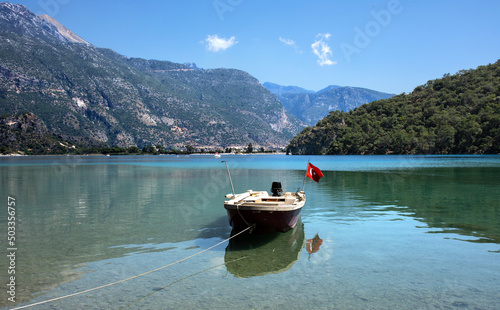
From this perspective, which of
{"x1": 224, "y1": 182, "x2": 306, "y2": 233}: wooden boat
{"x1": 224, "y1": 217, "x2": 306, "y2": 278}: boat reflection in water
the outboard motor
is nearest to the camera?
{"x1": 224, "y1": 217, "x2": 306, "y2": 278}: boat reflection in water

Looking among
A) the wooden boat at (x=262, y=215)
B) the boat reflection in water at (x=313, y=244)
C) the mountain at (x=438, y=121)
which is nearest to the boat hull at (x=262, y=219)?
the wooden boat at (x=262, y=215)

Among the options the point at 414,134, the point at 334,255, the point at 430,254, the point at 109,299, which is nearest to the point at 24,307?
the point at 109,299

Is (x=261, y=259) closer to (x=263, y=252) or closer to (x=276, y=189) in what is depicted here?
(x=263, y=252)

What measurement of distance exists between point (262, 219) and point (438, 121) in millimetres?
160204

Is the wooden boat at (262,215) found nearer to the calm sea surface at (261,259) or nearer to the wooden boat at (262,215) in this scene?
the wooden boat at (262,215)

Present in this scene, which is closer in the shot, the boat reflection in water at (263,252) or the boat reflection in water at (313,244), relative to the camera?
the boat reflection in water at (263,252)

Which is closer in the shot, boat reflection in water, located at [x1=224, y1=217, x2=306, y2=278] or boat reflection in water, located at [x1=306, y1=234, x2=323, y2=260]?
boat reflection in water, located at [x1=224, y1=217, x2=306, y2=278]

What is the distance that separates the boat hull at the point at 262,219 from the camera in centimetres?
A: 1350

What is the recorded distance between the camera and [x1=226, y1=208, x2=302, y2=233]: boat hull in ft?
44.3

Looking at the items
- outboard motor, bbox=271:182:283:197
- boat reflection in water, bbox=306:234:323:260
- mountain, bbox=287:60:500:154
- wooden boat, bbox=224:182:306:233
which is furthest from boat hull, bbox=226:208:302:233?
mountain, bbox=287:60:500:154

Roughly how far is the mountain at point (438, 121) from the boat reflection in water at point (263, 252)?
133m

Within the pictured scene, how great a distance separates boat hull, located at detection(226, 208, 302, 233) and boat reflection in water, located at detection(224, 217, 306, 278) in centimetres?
56

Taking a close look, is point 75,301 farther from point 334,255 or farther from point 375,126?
point 375,126

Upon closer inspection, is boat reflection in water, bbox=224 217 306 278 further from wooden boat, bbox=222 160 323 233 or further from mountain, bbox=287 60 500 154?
mountain, bbox=287 60 500 154
